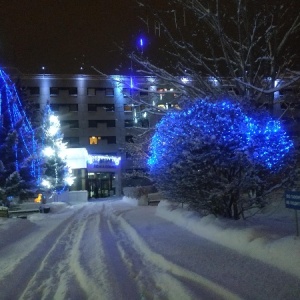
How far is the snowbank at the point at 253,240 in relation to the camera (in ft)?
24.4

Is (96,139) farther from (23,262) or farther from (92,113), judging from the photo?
(23,262)

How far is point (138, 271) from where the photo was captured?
26.6 feet

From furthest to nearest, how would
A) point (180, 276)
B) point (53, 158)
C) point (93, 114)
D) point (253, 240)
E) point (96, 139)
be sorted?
1. point (93, 114)
2. point (96, 139)
3. point (53, 158)
4. point (253, 240)
5. point (180, 276)

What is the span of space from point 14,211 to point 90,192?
29.6 metres

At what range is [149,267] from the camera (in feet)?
27.5

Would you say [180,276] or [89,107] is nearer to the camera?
[180,276]

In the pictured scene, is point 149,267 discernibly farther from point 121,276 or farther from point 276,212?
point 276,212

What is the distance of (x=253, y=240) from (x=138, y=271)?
246cm

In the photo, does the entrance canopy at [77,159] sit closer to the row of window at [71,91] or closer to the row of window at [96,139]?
the row of window at [96,139]

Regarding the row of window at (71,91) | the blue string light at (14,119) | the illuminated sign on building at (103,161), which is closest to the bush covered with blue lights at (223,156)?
the blue string light at (14,119)

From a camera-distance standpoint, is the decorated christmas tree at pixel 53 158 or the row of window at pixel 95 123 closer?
the decorated christmas tree at pixel 53 158

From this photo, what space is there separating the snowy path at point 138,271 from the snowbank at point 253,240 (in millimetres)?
236

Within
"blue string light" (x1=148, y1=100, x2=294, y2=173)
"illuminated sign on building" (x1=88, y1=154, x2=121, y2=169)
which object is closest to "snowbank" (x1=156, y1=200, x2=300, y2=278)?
"blue string light" (x1=148, y1=100, x2=294, y2=173)

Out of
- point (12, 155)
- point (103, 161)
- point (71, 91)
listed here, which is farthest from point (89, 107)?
point (12, 155)
